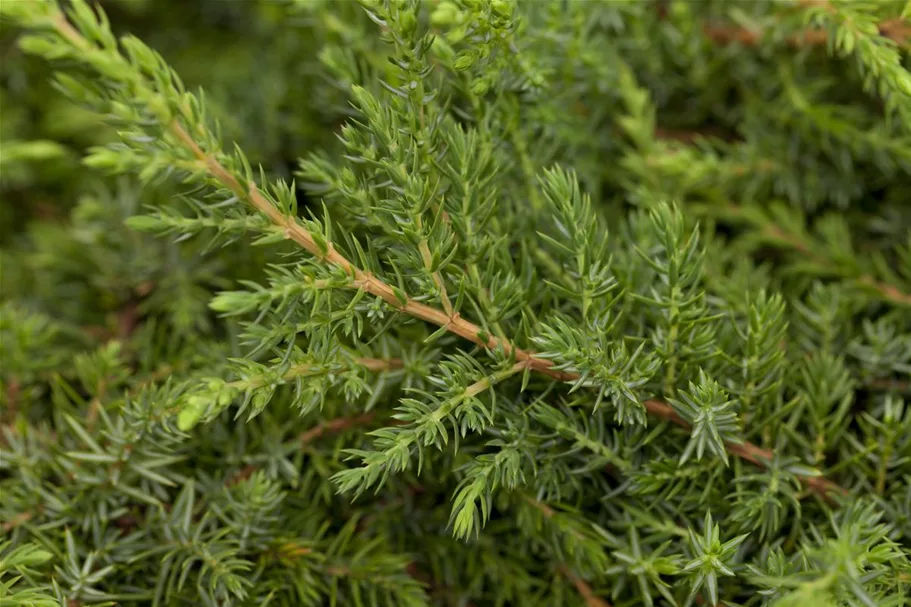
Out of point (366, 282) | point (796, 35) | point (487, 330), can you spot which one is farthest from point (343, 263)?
point (796, 35)

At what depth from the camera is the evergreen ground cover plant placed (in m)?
0.73

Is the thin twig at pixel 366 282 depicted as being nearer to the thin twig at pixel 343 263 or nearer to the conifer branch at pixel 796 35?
the thin twig at pixel 343 263

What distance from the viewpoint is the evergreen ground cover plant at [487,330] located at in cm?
73

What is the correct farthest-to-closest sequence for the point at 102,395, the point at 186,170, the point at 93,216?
the point at 93,216
the point at 102,395
the point at 186,170

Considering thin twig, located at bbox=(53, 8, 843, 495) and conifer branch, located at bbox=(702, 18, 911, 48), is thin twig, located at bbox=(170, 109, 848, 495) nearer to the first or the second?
thin twig, located at bbox=(53, 8, 843, 495)

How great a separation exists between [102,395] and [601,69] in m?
0.78

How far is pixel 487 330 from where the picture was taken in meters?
0.77

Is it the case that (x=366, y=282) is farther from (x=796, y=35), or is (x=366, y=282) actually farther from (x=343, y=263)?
(x=796, y=35)

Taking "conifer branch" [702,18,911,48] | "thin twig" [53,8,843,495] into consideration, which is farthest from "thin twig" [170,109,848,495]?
"conifer branch" [702,18,911,48]

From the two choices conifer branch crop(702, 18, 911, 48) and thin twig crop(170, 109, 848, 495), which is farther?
conifer branch crop(702, 18, 911, 48)

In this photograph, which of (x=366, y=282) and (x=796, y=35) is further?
(x=796, y=35)

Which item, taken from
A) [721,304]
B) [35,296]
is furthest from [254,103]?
[721,304]

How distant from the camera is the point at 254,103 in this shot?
1288mm

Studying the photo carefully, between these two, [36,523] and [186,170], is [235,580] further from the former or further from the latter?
[186,170]
